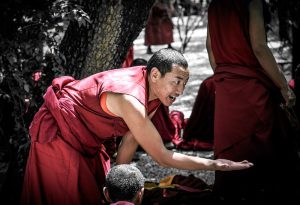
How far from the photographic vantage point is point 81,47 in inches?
136

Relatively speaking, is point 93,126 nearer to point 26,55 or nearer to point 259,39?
point 26,55

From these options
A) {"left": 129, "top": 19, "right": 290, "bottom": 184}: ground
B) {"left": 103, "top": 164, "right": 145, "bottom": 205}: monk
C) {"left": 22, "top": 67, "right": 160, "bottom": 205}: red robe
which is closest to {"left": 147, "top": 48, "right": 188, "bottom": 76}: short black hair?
{"left": 22, "top": 67, "right": 160, "bottom": 205}: red robe

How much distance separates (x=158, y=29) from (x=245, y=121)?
8.80m

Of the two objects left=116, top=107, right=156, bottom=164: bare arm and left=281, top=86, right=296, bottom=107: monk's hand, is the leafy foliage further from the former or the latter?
left=281, top=86, right=296, bottom=107: monk's hand

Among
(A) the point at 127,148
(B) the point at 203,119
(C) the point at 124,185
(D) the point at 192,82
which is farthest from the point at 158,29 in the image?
(C) the point at 124,185

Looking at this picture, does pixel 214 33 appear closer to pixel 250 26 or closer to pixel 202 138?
pixel 250 26

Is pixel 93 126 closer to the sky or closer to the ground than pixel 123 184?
closer to the sky

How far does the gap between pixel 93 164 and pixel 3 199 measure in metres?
0.97

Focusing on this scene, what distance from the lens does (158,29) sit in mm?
11875

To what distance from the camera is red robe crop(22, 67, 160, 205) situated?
8.29 ft

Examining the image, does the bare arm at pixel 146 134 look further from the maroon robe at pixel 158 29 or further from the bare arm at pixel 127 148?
the maroon robe at pixel 158 29

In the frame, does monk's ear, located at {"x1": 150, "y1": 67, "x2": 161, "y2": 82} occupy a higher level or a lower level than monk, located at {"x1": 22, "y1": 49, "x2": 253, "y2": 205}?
higher

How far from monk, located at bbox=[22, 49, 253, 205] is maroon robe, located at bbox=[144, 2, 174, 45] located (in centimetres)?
916

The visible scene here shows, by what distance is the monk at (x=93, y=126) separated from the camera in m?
2.39
